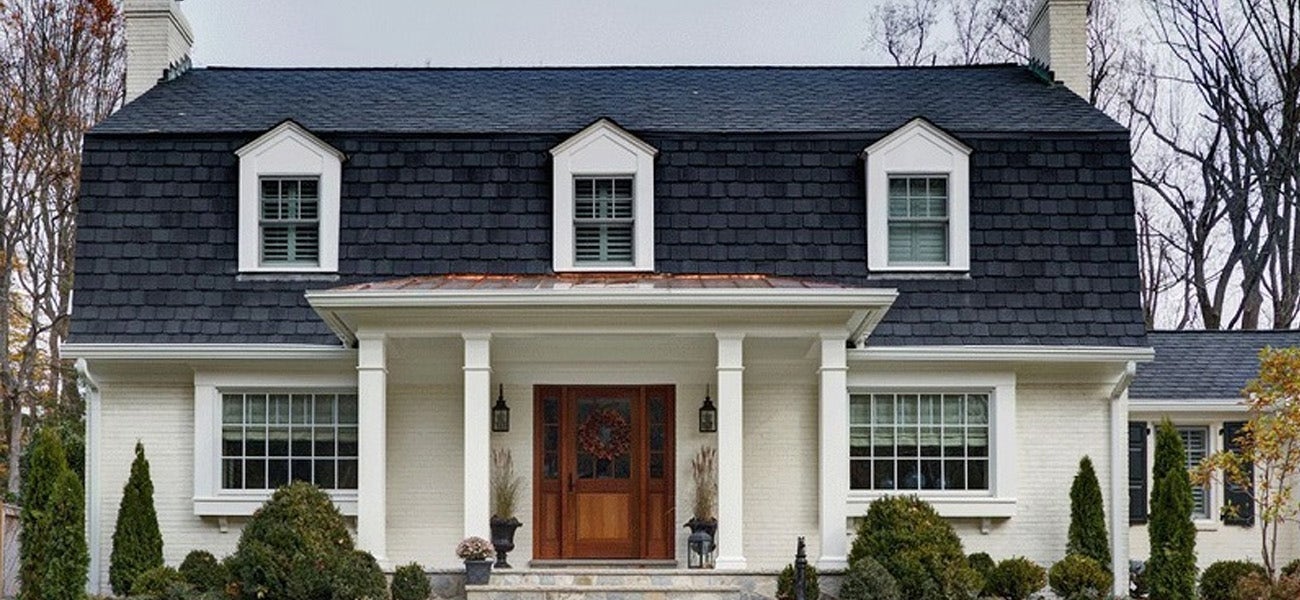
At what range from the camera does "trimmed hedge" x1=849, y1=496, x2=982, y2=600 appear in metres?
15.0

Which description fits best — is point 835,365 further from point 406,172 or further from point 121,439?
point 121,439

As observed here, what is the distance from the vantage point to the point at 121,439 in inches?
690

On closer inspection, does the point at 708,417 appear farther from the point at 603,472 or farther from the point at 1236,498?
the point at 1236,498

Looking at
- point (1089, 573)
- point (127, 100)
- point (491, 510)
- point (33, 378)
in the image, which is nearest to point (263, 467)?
point (491, 510)

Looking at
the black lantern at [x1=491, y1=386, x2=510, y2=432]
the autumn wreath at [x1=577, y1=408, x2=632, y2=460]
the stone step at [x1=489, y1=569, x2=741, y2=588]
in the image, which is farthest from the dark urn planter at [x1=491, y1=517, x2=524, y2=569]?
the autumn wreath at [x1=577, y1=408, x2=632, y2=460]

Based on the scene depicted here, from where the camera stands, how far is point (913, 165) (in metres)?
17.8

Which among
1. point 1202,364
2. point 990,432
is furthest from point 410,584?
point 1202,364

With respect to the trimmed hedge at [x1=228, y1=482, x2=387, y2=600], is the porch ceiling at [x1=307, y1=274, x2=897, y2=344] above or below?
above

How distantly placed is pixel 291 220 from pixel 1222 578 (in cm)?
1015

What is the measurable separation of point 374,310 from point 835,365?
4326 millimetres

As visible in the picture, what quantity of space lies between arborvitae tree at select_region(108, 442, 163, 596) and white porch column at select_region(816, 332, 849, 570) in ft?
21.4

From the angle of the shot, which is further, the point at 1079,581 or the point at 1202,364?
the point at 1202,364

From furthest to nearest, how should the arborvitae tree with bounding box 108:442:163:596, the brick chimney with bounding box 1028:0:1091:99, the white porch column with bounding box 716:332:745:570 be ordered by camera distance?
1. the brick chimney with bounding box 1028:0:1091:99
2. the arborvitae tree with bounding box 108:442:163:596
3. the white porch column with bounding box 716:332:745:570

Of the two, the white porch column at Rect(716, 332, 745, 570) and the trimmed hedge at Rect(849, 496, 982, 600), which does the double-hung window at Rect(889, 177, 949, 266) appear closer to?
the white porch column at Rect(716, 332, 745, 570)
